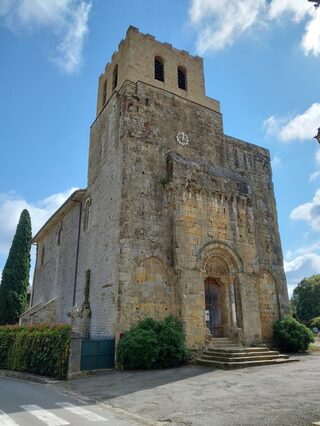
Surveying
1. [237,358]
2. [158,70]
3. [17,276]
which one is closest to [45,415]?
[237,358]

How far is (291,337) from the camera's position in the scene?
15.3 metres

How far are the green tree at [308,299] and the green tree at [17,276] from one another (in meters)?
40.5

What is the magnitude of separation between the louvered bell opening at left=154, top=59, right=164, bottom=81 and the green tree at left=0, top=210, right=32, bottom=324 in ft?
51.7

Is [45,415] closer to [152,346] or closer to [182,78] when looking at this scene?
[152,346]

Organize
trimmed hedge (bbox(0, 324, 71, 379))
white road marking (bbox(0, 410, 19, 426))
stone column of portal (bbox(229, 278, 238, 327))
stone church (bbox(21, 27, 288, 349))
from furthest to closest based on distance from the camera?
stone column of portal (bbox(229, 278, 238, 327))
stone church (bbox(21, 27, 288, 349))
trimmed hedge (bbox(0, 324, 71, 379))
white road marking (bbox(0, 410, 19, 426))

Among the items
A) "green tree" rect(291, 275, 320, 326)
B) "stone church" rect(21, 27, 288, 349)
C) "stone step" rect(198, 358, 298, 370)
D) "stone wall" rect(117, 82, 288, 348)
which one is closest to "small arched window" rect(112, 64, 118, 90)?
"stone church" rect(21, 27, 288, 349)

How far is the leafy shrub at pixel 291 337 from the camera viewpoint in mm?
15219

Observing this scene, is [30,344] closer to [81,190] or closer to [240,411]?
[81,190]

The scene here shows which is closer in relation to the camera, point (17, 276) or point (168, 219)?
point (168, 219)

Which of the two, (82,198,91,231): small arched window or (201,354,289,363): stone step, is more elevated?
(82,198,91,231): small arched window

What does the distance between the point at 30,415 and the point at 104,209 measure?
10599 mm

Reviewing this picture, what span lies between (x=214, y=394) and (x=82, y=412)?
112 inches

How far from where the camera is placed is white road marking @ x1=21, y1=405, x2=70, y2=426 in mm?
5578

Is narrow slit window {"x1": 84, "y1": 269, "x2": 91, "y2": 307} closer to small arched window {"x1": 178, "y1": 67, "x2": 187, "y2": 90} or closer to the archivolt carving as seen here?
the archivolt carving
